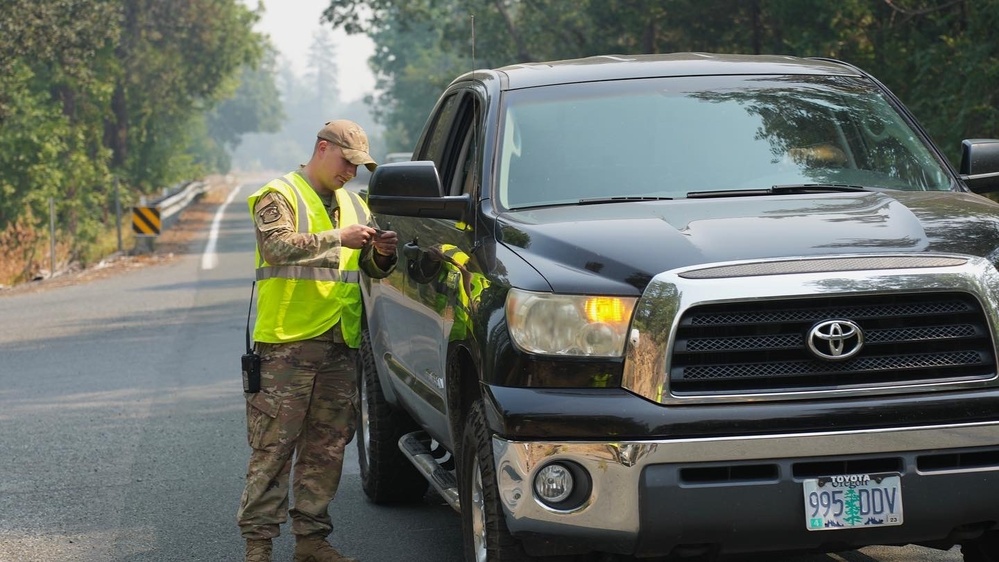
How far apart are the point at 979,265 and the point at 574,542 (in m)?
1.46

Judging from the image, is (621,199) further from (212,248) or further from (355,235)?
(212,248)

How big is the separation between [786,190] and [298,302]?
197cm

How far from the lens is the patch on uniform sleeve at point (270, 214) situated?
5973mm

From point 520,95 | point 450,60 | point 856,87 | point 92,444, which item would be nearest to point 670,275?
point 520,95

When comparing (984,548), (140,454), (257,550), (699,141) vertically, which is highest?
(699,141)

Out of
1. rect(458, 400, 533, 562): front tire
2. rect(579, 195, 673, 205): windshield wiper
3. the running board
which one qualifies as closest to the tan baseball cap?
rect(579, 195, 673, 205): windshield wiper

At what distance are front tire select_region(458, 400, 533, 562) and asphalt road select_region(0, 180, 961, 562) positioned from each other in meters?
1.38

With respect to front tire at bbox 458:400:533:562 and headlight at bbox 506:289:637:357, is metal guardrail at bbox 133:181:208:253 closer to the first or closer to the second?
front tire at bbox 458:400:533:562

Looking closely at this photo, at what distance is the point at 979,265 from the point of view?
4.52 meters

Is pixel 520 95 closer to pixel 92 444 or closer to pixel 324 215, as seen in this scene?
pixel 324 215

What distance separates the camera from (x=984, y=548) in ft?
17.1

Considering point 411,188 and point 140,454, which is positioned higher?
point 411,188

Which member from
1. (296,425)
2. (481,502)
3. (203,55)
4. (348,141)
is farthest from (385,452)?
(203,55)

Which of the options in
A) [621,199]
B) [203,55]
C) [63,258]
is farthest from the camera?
[203,55]
